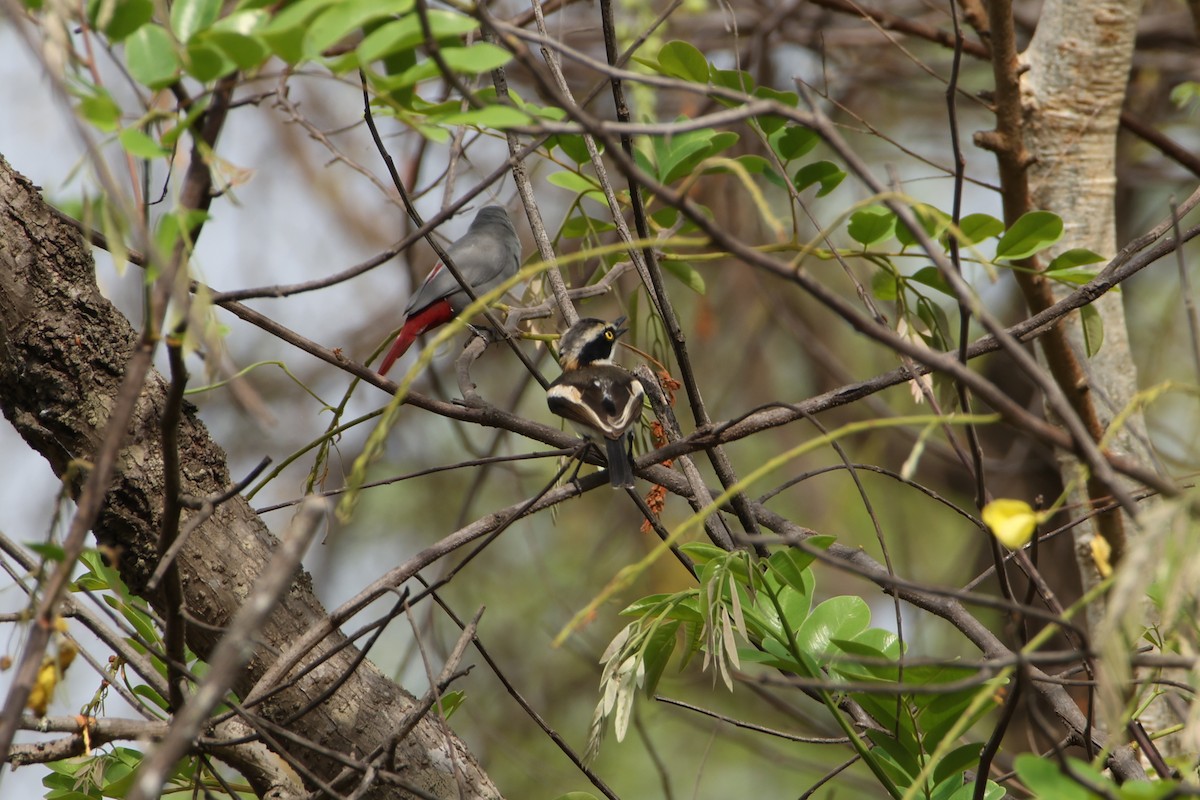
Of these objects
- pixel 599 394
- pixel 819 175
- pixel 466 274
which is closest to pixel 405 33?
pixel 819 175

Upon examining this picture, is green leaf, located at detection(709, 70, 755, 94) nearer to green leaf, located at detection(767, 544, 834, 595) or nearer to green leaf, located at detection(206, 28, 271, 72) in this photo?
green leaf, located at detection(767, 544, 834, 595)

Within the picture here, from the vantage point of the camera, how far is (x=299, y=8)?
1.17m

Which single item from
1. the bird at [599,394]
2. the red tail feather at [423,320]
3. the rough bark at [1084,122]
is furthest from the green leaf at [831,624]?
the red tail feather at [423,320]

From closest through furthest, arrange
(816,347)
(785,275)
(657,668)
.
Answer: (785,275)
(657,668)
(816,347)

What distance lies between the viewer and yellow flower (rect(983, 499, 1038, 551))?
3.74 ft

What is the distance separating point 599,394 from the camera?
2877 mm

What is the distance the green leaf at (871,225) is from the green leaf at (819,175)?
29 cm

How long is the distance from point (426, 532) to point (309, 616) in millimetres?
5286

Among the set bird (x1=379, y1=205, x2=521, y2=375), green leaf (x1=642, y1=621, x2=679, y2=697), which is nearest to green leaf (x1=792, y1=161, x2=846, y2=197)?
green leaf (x1=642, y1=621, x2=679, y2=697)

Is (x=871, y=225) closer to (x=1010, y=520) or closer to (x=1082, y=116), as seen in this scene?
(x=1010, y=520)

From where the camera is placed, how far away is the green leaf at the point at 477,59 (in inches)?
47.9

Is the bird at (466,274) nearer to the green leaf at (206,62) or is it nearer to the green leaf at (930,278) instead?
the green leaf at (930,278)

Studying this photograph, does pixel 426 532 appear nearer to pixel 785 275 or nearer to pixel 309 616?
pixel 309 616

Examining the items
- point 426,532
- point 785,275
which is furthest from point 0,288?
point 426,532
